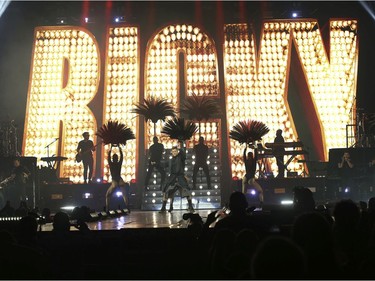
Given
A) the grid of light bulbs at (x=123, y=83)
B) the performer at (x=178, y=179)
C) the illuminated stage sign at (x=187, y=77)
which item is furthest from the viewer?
the illuminated stage sign at (x=187, y=77)

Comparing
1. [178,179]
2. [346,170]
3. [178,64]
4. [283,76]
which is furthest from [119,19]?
[346,170]

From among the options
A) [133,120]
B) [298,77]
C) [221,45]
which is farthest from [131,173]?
[298,77]

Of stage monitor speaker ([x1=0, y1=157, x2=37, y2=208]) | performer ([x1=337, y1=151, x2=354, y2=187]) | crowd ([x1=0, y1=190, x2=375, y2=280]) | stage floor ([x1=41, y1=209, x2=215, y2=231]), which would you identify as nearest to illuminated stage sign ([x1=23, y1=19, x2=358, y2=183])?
stage monitor speaker ([x1=0, y1=157, x2=37, y2=208])

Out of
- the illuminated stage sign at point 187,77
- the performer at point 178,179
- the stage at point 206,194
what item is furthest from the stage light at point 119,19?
the performer at point 178,179

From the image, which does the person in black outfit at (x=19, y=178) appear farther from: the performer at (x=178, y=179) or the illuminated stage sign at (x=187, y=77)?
the performer at (x=178, y=179)

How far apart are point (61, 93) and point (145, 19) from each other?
4519 millimetres

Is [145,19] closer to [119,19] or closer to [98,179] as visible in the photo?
[119,19]

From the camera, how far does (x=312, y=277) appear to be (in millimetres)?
2262

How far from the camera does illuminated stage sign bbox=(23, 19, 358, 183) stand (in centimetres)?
1897

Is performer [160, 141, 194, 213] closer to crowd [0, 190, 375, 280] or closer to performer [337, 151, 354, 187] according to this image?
performer [337, 151, 354, 187]

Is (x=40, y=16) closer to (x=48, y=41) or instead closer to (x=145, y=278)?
(x=48, y=41)

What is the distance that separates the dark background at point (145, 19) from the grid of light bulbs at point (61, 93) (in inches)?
30.8

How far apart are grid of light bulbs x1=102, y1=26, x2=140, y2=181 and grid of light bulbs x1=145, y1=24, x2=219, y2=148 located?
1.81 ft

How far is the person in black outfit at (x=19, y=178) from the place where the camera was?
568 inches
